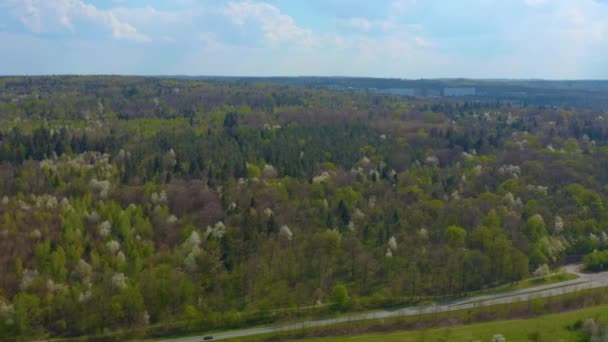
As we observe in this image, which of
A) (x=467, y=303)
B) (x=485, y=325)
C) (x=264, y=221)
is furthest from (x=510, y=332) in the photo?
(x=264, y=221)

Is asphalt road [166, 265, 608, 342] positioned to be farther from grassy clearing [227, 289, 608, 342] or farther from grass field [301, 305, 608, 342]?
grass field [301, 305, 608, 342]

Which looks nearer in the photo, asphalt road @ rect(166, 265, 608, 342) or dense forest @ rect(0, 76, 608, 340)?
asphalt road @ rect(166, 265, 608, 342)

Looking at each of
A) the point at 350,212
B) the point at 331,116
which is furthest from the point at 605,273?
the point at 331,116

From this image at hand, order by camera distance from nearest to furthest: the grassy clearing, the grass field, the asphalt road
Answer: the grass field < the grassy clearing < the asphalt road

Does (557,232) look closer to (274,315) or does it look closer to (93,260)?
(274,315)

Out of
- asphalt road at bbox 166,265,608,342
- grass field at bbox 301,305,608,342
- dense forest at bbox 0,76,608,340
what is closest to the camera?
grass field at bbox 301,305,608,342

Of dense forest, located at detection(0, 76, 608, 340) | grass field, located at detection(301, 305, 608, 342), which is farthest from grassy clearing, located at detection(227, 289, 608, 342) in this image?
dense forest, located at detection(0, 76, 608, 340)
